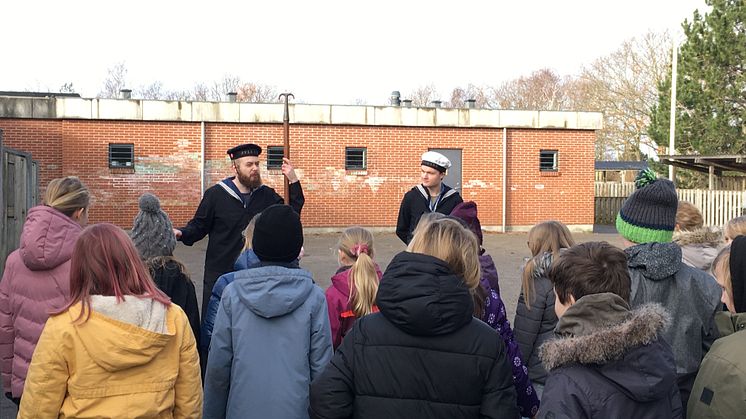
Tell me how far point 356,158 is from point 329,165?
3.28ft

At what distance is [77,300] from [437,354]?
1528mm

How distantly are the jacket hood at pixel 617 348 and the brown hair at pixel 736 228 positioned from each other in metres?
2.58

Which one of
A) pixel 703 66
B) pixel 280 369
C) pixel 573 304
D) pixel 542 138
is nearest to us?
pixel 573 304

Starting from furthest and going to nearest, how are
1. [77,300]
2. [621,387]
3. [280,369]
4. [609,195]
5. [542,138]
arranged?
1. [609,195]
2. [542,138]
3. [280,369]
4. [77,300]
5. [621,387]

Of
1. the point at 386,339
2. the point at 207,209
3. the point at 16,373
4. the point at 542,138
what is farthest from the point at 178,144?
the point at 386,339

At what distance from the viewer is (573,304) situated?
284cm

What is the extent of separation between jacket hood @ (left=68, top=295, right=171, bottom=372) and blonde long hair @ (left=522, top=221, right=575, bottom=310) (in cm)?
232

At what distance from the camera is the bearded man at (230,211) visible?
20.4 feet

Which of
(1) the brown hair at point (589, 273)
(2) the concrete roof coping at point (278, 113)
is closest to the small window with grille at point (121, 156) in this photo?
(2) the concrete roof coping at point (278, 113)

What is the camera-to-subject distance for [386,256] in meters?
19.0

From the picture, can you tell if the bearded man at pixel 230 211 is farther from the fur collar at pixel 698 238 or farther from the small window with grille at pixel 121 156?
the small window with grille at pixel 121 156

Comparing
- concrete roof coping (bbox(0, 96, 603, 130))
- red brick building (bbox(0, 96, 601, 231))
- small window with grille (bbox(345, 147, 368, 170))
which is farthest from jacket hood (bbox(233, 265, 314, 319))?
small window with grille (bbox(345, 147, 368, 170))

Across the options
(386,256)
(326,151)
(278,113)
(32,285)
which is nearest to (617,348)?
(32,285)

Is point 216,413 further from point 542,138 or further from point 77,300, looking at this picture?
point 542,138
